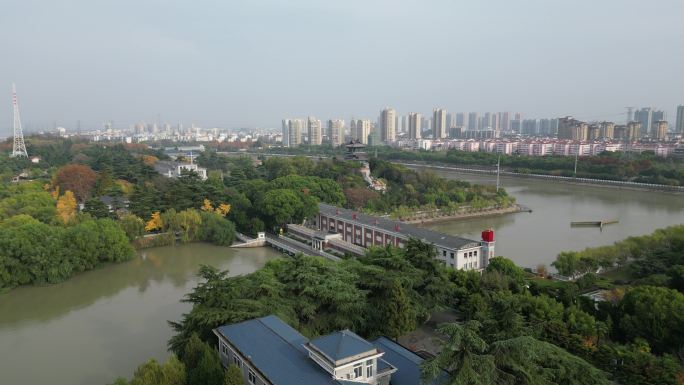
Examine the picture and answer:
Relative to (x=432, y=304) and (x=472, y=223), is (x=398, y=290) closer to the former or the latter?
(x=432, y=304)

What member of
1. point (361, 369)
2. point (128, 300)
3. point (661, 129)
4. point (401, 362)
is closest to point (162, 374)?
point (361, 369)

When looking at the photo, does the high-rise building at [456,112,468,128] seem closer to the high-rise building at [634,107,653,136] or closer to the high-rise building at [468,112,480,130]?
the high-rise building at [468,112,480,130]

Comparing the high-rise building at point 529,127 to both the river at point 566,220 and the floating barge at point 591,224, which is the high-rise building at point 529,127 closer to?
the river at point 566,220

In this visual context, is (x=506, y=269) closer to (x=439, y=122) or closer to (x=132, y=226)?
(x=132, y=226)

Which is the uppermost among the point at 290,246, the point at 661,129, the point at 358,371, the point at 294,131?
the point at 661,129

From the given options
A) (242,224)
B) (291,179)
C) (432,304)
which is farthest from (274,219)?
(432,304)
